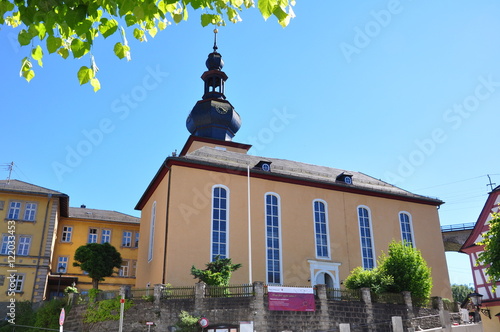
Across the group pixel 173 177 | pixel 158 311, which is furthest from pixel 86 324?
pixel 173 177

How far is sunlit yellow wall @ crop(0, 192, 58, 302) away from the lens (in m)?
27.6

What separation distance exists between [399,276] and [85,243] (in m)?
22.6

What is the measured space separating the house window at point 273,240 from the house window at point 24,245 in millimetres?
14798

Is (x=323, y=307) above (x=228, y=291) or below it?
below

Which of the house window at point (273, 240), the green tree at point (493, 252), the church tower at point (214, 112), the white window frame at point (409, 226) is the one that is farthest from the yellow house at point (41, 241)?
the green tree at point (493, 252)

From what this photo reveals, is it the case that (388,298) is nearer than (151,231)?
Yes

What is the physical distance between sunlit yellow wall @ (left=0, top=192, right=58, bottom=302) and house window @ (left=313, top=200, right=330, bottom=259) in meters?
16.0

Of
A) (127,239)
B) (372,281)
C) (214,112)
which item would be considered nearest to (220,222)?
(372,281)

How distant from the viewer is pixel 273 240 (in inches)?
984

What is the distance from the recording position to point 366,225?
2827 centimetres

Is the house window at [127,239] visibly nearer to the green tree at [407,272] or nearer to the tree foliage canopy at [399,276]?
the tree foliage canopy at [399,276]

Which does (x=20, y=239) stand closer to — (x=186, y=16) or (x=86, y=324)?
(x=86, y=324)

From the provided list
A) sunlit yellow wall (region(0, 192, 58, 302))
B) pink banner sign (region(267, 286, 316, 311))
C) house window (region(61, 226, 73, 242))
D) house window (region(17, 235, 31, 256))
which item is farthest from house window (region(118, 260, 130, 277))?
pink banner sign (region(267, 286, 316, 311))

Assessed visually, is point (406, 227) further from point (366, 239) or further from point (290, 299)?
point (290, 299)
